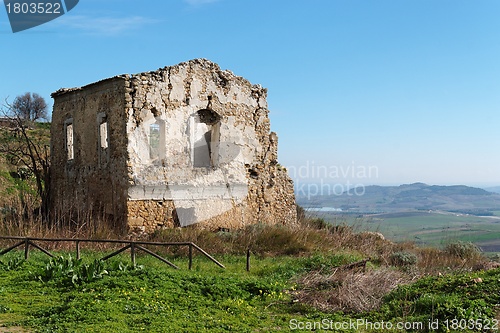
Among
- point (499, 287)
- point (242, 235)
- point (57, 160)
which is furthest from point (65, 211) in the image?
point (499, 287)

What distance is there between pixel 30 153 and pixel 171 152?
28.5ft

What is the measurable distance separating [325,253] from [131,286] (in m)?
7.13

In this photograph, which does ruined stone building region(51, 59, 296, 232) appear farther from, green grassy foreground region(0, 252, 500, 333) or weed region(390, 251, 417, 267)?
weed region(390, 251, 417, 267)

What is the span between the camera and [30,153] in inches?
944

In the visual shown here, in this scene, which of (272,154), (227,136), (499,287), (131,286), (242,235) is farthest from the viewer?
(272,154)

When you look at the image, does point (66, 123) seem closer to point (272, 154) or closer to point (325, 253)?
point (272, 154)

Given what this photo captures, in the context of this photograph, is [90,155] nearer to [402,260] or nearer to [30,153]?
[30,153]

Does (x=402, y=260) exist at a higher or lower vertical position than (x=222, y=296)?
lower

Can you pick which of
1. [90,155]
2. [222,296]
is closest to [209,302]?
[222,296]

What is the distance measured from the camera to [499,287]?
9.59m

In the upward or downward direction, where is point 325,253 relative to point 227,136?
downward

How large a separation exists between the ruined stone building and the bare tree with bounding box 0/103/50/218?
0.79 m

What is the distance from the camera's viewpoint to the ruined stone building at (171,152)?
17.9 m

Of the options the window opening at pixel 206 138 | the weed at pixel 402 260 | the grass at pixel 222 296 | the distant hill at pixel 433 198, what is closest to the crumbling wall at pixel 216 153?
the window opening at pixel 206 138
